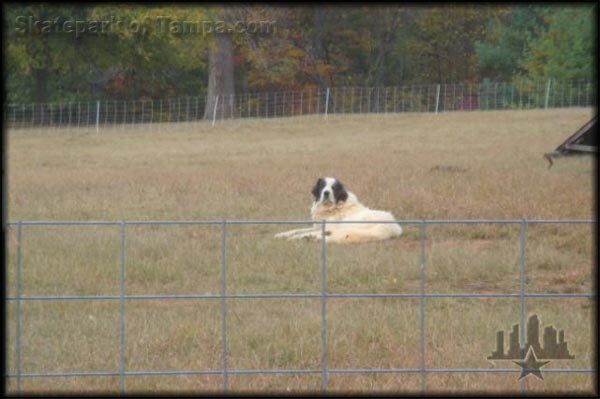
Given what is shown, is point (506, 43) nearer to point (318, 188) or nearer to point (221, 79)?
point (221, 79)

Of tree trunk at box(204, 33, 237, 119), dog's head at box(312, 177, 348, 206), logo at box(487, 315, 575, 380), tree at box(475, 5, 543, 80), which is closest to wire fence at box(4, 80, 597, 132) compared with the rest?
tree trunk at box(204, 33, 237, 119)

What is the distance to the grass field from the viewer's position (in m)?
6.71

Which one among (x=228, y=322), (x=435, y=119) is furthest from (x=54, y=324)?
(x=435, y=119)

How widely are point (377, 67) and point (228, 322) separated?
35701mm

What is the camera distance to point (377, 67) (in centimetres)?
4284

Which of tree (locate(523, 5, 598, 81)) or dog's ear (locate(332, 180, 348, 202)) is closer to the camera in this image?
dog's ear (locate(332, 180, 348, 202))

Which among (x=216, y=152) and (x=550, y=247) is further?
(x=216, y=152)

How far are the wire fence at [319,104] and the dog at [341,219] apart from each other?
26.7 m

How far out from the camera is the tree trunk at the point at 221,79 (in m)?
41.3

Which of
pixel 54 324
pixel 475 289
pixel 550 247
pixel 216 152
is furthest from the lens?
pixel 216 152

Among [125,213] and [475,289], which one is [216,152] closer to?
[125,213]

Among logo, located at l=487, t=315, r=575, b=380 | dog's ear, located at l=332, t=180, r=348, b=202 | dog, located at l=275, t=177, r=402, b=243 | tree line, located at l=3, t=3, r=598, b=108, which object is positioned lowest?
logo, located at l=487, t=315, r=575, b=380

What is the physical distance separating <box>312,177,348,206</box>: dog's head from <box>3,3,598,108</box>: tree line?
80.5 ft

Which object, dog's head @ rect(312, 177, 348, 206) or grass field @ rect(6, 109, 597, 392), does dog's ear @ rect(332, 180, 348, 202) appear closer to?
dog's head @ rect(312, 177, 348, 206)
